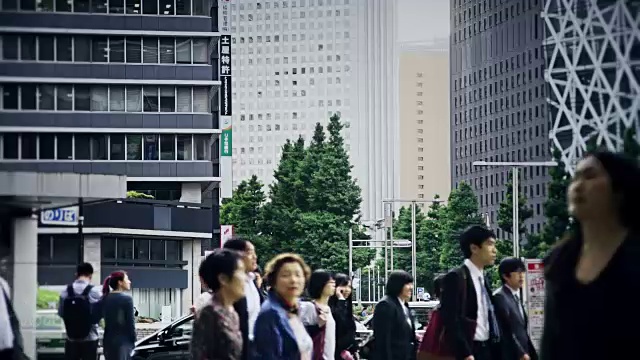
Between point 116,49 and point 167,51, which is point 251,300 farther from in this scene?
point 167,51

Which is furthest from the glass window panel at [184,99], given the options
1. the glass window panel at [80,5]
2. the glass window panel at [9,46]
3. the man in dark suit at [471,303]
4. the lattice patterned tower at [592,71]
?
the lattice patterned tower at [592,71]

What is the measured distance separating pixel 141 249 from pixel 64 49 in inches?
373

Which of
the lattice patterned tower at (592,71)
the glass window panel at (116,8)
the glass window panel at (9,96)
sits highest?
the glass window panel at (116,8)

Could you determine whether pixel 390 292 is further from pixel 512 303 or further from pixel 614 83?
pixel 614 83

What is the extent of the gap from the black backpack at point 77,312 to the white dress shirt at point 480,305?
19.7ft

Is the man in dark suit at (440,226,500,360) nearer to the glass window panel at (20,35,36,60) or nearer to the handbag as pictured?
the handbag

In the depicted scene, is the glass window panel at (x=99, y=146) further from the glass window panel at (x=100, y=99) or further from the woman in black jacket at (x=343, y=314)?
the woman in black jacket at (x=343, y=314)

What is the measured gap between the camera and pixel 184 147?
66438 mm

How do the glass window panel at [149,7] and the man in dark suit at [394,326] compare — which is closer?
the man in dark suit at [394,326]

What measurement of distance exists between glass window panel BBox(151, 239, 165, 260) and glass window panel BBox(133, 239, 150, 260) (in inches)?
17.1

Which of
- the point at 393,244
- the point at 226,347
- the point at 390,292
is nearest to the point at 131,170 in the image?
the point at 393,244

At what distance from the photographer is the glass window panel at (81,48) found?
6462 cm

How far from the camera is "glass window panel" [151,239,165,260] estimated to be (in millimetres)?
61719

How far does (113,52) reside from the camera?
65.6 metres
